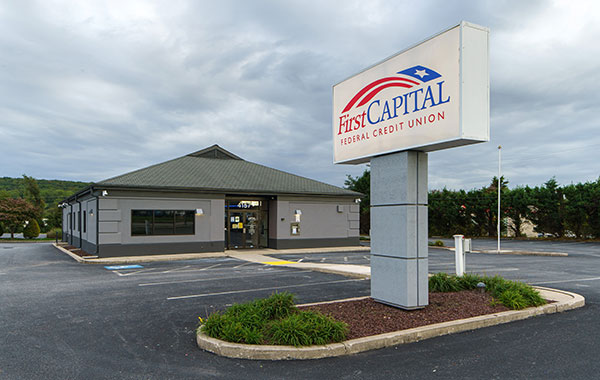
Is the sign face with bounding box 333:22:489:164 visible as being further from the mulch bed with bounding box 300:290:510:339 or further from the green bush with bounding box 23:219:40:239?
the green bush with bounding box 23:219:40:239

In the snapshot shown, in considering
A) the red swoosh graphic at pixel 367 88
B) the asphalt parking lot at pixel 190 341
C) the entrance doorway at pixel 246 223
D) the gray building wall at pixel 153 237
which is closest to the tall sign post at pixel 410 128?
the red swoosh graphic at pixel 367 88

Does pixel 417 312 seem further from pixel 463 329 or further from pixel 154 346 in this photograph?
pixel 154 346

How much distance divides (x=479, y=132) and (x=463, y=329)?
339 cm

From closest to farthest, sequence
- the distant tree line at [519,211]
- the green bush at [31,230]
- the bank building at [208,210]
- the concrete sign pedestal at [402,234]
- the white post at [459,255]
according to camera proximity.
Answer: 1. the concrete sign pedestal at [402,234]
2. the white post at [459,255]
3. the bank building at [208,210]
4. the distant tree line at [519,211]
5. the green bush at [31,230]

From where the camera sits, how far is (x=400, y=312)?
7645mm

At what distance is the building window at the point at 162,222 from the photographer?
69.4 ft

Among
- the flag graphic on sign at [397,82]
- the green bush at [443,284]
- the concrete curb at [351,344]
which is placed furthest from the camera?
the green bush at [443,284]

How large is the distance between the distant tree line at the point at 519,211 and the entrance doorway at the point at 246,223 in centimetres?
2334

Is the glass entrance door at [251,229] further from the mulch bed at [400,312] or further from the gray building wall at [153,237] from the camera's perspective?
the mulch bed at [400,312]

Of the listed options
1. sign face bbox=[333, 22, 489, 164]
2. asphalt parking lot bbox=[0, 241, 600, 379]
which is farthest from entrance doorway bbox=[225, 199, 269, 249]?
sign face bbox=[333, 22, 489, 164]

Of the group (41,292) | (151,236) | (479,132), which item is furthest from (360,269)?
(151,236)

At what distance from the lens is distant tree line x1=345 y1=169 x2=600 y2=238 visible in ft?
113

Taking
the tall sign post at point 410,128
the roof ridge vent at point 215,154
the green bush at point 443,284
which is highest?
the roof ridge vent at point 215,154

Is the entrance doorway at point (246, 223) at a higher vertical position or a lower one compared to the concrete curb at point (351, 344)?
higher
